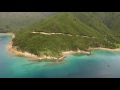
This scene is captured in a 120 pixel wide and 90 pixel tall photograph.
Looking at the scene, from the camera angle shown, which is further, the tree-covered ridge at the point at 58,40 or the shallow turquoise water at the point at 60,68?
the tree-covered ridge at the point at 58,40

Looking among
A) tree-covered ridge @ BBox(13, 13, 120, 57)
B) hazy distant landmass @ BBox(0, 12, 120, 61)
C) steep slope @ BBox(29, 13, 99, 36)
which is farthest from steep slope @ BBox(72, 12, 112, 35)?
steep slope @ BBox(29, 13, 99, 36)

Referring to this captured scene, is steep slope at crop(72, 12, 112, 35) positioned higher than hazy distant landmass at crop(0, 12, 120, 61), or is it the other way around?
steep slope at crop(72, 12, 112, 35)

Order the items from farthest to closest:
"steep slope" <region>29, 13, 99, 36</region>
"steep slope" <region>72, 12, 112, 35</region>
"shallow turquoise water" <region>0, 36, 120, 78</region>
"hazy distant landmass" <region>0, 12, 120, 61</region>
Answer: "steep slope" <region>72, 12, 112, 35</region>
"steep slope" <region>29, 13, 99, 36</region>
"hazy distant landmass" <region>0, 12, 120, 61</region>
"shallow turquoise water" <region>0, 36, 120, 78</region>

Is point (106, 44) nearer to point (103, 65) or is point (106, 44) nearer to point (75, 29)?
point (75, 29)

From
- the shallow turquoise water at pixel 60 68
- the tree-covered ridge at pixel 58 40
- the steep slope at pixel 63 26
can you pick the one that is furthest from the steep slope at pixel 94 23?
the shallow turquoise water at pixel 60 68

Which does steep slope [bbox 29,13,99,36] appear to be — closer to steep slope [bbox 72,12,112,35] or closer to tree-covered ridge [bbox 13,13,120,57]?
tree-covered ridge [bbox 13,13,120,57]

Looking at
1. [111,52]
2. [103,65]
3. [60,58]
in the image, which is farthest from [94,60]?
[111,52]

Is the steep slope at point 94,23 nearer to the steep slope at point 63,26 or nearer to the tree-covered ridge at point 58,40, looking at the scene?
the tree-covered ridge at point 58,40

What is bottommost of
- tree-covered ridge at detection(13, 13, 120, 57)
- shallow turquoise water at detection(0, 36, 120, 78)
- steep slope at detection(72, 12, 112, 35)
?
shallow turquoise water at detection(0, 36, 120, 78)
